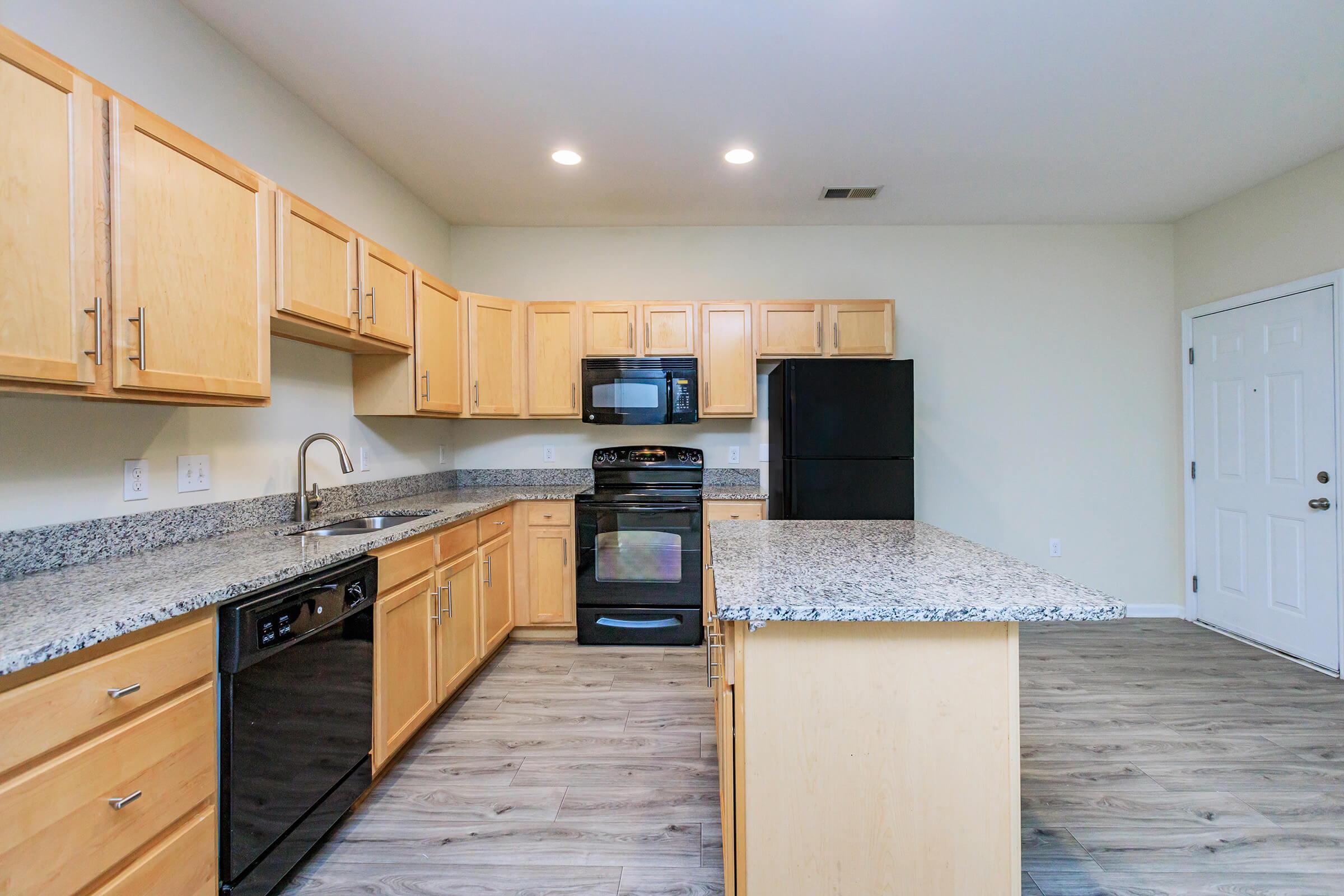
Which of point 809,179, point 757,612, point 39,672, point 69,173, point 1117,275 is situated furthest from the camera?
point 1117,275

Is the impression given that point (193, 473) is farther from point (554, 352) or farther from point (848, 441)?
point (848, 441)

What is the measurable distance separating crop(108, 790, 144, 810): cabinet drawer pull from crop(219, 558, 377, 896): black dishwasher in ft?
0.68

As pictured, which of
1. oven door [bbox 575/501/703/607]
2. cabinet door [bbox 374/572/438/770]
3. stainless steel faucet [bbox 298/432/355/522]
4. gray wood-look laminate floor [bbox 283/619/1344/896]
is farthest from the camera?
oven door [bbox 575/501/703/607]

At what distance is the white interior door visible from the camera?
293 cm

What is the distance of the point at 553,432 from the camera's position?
394 centimetres

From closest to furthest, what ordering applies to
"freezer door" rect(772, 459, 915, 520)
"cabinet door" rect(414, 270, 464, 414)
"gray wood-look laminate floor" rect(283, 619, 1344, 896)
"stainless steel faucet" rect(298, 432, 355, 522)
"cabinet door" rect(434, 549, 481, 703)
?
1. "gray wood-look laminate floor" rect(283, 619, 1344, 896)
2. "stainless steel faucet" rect(298, 432, 355, 522)
3. "cabinet door" rect(434, 549, 481, 703)
4. "cabinet door" rect(414, 270, 464, 414)
5. "freezer door" rect(772, 459, 915, 520)

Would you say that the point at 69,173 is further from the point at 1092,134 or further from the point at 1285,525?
the point at 1285,525

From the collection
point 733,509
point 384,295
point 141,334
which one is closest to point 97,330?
point 141,334

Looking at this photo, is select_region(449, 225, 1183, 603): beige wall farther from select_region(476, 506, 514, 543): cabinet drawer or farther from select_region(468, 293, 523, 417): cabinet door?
select_region(476, 506, 514, 543): cabinet drawer

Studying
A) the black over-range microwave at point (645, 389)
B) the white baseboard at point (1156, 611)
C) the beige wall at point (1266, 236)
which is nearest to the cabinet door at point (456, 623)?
the black over-range microwave at point (645, 389)

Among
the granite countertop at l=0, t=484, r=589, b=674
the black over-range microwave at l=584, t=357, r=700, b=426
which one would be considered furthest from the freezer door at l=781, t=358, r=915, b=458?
the granite countertop at l=0, t=484, r=589, b=674

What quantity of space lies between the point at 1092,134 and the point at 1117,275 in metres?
1.60

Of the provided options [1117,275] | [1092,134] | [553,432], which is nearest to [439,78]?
[553,432]

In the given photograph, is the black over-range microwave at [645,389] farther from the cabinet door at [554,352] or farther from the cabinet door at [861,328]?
the cabinet door at [861,328]
